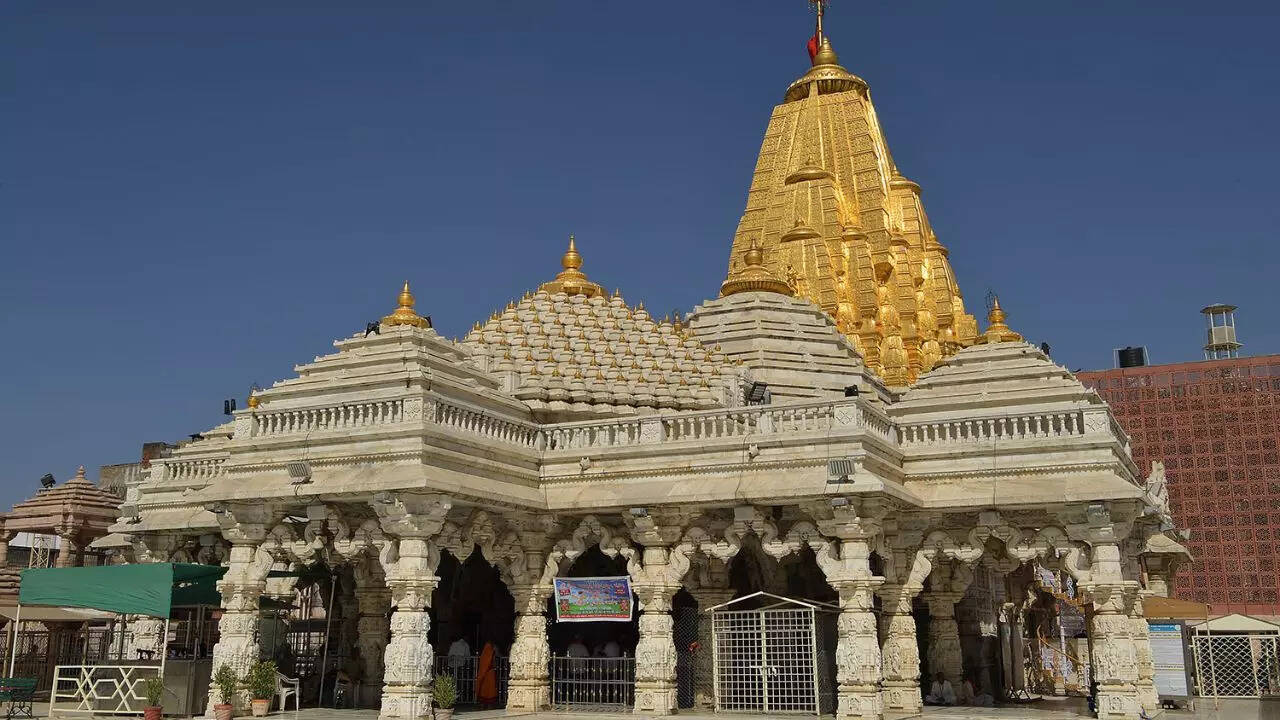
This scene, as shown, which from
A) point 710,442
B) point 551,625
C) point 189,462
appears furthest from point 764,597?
point 189,462

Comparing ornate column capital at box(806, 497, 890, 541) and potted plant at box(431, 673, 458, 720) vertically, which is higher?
ornate column capital at box(806, 497, 890, 541)

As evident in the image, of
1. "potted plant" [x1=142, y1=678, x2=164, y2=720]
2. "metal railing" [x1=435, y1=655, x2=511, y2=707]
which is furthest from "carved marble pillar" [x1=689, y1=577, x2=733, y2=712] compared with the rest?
"potted plant" [x1=142, y1=678, x2=164, y2=720]

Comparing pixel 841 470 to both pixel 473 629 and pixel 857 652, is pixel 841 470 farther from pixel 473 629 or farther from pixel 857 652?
pixel 473 629

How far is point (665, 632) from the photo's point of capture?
917 inches

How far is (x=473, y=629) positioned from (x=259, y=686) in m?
6.97

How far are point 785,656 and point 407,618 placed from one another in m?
7.42

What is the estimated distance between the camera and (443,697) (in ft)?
70.0

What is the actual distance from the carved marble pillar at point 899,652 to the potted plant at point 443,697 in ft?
27.7

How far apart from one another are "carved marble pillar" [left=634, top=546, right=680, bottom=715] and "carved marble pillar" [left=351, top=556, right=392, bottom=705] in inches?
242

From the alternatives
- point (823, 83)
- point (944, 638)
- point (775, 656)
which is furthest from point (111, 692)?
point (823, 83)

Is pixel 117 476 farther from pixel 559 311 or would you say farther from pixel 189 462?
pixel 559 311

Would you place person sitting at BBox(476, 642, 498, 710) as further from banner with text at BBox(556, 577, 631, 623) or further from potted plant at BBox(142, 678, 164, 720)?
potted plant at BBox(142, 678, 164, 720)

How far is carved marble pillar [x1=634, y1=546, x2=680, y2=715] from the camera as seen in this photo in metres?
22.8

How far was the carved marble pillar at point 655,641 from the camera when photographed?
22844 mm
